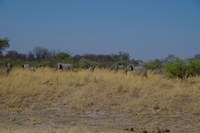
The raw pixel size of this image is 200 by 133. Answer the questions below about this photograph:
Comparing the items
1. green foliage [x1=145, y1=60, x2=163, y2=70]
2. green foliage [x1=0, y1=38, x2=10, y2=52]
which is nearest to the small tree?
green foliage [x1=0, y1=38, x2=10, y2=52]

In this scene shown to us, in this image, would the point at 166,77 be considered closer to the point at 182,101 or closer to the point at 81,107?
the point at 182,101

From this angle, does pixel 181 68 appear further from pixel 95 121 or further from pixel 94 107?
pixel 95 121

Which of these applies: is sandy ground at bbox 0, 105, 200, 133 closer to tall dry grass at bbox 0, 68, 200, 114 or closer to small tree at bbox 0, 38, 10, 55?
tall dry grass at bbox 0, 68, 200, 114

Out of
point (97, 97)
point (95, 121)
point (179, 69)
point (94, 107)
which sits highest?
point (179, 69)

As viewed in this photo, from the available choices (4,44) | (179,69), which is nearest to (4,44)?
(4,44)

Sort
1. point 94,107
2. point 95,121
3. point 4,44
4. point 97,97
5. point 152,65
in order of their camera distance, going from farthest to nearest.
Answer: point 4,44 → point 152,65 → point 97,97 → point 94,107 → point 95,121

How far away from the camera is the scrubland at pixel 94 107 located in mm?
10086

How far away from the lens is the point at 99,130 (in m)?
9.21

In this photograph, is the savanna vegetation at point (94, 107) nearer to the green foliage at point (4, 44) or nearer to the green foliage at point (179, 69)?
the green foliage at point (179, 69)

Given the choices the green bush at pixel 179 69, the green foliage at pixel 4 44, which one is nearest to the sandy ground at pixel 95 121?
the green bush at pixel 179 69

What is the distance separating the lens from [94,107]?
43.2 ft

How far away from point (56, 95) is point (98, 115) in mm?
3463

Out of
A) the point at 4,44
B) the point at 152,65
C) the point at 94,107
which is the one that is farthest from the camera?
the point at 4,44

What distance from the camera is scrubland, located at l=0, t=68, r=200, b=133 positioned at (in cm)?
1009
